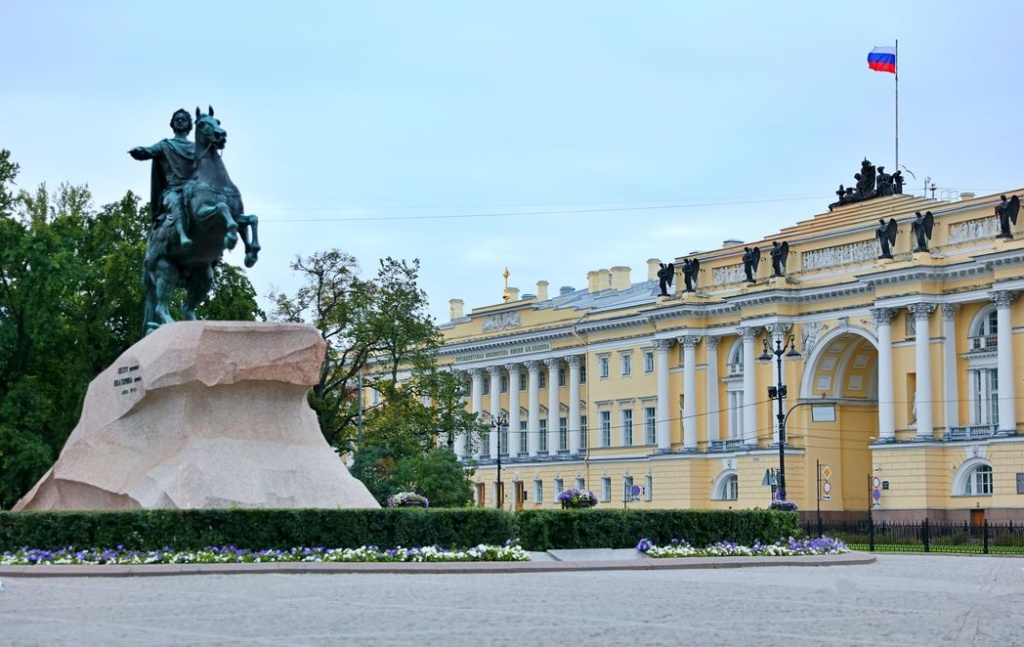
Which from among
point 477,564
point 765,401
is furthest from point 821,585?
point 765,401

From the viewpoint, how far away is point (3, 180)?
4584cm

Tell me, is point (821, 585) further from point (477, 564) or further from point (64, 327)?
point (64, 327)

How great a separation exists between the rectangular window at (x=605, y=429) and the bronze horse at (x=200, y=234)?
6352 centimetres

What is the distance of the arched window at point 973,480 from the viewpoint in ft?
213

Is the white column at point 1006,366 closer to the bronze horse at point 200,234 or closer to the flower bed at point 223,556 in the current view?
the flower bed at point 223,556

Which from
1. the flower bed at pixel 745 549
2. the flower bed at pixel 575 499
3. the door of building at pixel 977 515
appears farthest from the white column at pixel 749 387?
the flower bed at pixel 575 499

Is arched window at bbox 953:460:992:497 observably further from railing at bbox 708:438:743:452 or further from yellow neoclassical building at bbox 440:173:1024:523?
railing at bbox 708:438:743:452

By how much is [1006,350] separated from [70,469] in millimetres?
48260

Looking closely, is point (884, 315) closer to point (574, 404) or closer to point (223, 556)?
point (574, 404)

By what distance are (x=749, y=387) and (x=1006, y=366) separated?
1521 cm

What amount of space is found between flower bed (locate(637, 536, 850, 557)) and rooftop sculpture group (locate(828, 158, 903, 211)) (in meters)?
46.1

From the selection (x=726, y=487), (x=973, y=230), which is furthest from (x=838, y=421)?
(x=973, y=230)

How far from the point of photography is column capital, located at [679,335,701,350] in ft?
263

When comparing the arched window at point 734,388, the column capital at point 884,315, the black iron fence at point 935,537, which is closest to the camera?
the black iron fence at point 935,537
